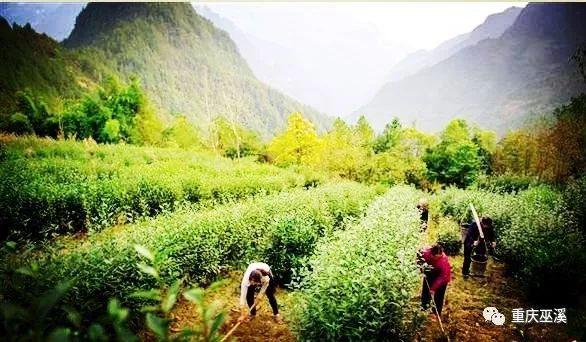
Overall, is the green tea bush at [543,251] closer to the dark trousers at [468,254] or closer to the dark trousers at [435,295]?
the dark trousers at [468,254]

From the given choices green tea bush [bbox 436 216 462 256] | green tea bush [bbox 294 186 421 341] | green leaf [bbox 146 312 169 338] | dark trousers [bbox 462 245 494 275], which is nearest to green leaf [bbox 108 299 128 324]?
green leaf [bbox 146 312 169 338]

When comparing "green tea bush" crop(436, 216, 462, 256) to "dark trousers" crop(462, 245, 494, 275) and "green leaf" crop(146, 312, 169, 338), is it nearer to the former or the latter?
"dark trousers" crop(462, 245, 494, 275)

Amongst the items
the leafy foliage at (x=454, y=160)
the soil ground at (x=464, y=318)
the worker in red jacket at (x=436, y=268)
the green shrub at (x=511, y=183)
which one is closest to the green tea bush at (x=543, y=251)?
the soil ground at (x=464, y=318)

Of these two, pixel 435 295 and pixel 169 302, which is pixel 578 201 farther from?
pixel 169 302

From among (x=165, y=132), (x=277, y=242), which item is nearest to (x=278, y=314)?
(x=277, y=242)

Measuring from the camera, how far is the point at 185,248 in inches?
371

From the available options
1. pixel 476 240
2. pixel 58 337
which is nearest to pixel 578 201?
pixel 476 240

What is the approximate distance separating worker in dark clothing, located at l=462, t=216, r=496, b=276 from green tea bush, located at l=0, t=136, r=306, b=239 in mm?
9301

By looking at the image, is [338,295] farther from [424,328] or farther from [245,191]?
[245,191]

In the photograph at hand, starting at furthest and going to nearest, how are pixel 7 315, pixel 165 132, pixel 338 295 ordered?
pixel 165 132
pixel 338 295
pixel 7 315

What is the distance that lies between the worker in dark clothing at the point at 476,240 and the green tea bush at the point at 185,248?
13.7ft

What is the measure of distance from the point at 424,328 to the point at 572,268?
4227 millimetres

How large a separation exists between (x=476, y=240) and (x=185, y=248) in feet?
27.9

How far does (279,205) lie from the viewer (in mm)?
13047
